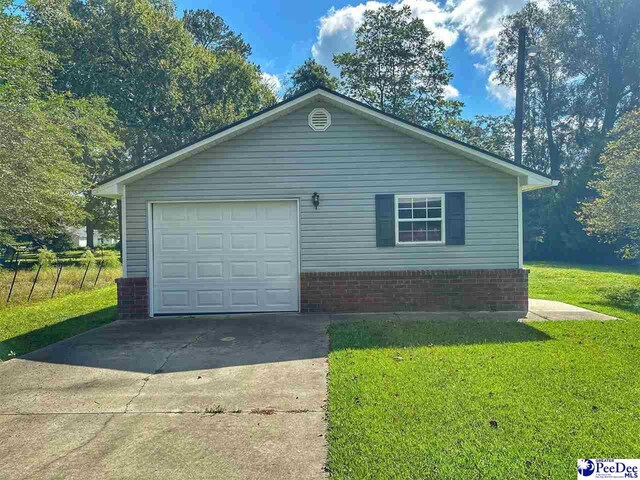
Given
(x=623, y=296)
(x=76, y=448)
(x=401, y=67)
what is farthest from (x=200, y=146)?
(x=401, y=67)

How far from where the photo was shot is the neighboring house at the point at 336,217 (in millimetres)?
8414

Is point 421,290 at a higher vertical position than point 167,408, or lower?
higher

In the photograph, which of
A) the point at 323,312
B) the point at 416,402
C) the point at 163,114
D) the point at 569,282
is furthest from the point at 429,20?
the point at 416,402

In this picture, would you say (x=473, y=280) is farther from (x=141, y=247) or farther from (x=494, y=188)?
(x=141, y=247)

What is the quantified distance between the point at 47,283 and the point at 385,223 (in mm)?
11600

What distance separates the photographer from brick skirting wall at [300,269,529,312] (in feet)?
27.6

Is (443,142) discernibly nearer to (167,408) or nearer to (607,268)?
(167,408)

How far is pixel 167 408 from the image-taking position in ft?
12.9

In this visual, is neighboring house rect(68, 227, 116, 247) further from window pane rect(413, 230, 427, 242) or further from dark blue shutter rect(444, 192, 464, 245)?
dark blue shutter rect(444, 192, 464, 245)

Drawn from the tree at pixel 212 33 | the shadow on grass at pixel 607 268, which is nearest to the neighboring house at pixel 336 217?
the shadow on grass at pixel 607 268

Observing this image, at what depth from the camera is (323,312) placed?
27.9 feet

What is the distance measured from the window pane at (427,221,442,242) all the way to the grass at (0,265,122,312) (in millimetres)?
10496

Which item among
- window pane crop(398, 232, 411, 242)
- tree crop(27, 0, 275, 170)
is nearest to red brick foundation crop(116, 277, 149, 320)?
window pane crop(398, 232, 411, 242)

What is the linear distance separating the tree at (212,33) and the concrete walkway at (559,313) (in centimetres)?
3049
